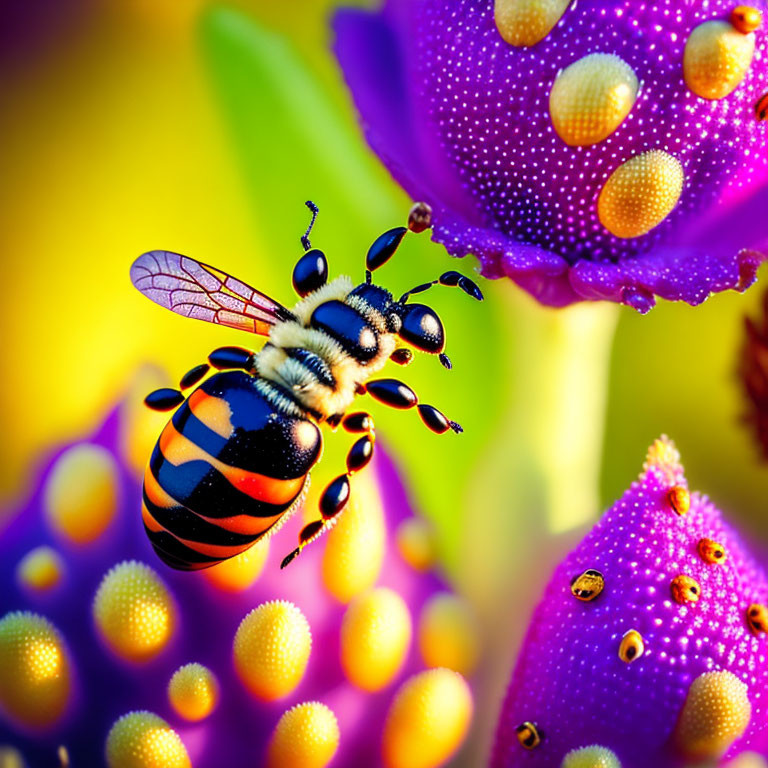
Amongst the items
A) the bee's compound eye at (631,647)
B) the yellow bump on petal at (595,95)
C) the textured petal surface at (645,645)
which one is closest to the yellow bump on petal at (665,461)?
the textured petal surface at (645,645)

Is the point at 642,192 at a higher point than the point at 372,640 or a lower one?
higher

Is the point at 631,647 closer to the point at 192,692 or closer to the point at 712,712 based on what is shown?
the point at 712,712

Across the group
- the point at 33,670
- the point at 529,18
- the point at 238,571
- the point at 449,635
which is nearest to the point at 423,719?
the point at 449,635

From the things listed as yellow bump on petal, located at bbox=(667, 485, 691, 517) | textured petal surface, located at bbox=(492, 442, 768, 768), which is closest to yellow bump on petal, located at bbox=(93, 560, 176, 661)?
textured petal surface, located at bbox=(492, 442, 768, 768)

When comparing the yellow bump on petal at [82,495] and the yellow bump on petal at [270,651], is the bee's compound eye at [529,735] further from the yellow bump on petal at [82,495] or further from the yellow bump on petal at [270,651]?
the yellow bump on petal at [82,495]

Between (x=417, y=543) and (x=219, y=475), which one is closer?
(x=219, y=475)

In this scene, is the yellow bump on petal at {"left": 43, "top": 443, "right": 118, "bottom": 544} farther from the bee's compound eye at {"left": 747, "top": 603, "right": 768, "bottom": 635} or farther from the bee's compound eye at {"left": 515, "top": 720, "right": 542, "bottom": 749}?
the bee's compound eye at {"left": 747, "top": 603, "right": 768, "bottom": 635}
